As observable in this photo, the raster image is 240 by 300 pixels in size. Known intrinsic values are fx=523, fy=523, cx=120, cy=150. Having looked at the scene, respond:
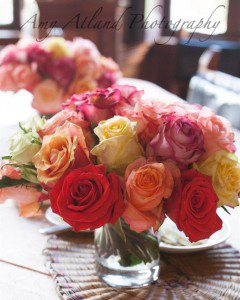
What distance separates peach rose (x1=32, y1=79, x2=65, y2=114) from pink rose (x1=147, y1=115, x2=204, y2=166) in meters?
0.79

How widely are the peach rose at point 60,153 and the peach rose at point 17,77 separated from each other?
768 millimetres

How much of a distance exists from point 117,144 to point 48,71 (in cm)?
82

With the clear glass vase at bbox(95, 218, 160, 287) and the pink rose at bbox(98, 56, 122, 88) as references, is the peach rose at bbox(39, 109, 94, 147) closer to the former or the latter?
the clear glass vase at bbox(95, 218, 160, 287)

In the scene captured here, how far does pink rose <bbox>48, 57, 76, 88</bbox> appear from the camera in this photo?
1.45 m

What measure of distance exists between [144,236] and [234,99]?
1.18m

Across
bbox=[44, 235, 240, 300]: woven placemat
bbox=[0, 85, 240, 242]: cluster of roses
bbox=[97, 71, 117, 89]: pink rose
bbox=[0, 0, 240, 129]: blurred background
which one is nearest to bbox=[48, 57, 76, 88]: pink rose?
bbox=[97, 71, 117, 89]: pink rose

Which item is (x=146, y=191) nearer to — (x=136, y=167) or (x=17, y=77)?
(x=136, y=167)

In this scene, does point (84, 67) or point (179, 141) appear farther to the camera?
point (84, 67)

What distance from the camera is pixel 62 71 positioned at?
1454mm

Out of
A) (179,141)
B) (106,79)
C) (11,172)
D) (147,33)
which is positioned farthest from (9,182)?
(147,33)

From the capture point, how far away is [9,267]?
88 cm

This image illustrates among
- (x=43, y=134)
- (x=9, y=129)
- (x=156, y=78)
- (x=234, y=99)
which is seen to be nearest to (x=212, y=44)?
(x=156, y=78)

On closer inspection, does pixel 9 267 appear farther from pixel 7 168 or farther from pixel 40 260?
pixel 7 168

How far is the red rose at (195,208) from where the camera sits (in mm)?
672
